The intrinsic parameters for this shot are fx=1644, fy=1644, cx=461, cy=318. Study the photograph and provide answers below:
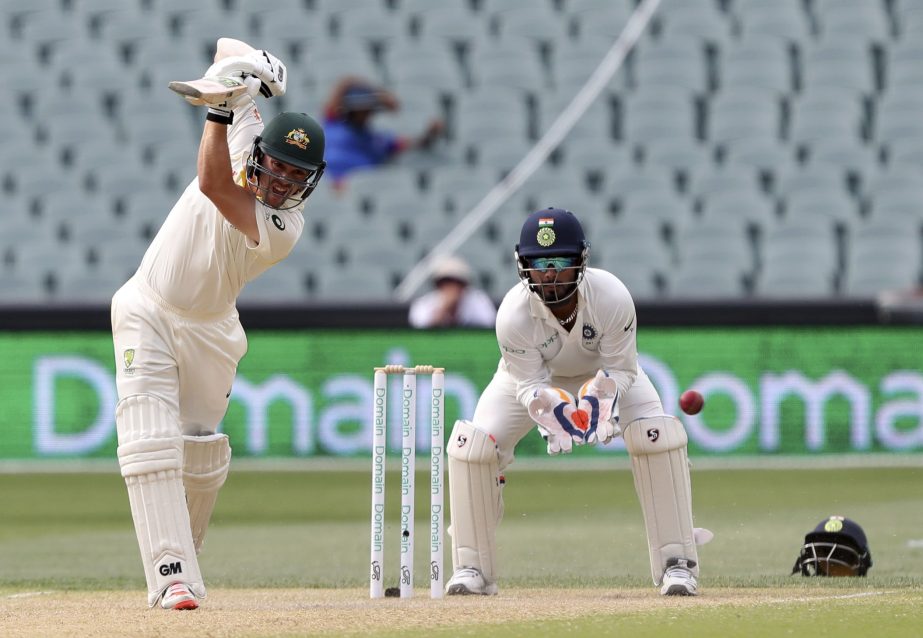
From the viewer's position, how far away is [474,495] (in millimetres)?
6586

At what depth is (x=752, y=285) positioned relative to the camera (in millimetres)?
14766

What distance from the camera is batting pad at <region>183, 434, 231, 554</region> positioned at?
20.5ft

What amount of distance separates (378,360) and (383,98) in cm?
360

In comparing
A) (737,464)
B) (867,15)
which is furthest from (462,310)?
(867,15)

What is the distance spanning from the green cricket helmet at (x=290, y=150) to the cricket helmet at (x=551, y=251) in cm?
85

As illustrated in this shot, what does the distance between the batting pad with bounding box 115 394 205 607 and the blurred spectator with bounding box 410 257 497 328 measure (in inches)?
276

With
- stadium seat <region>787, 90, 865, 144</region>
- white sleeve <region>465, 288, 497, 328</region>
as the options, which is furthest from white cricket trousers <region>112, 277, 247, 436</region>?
stadium seat <region>787, 90, 865, 144</region>

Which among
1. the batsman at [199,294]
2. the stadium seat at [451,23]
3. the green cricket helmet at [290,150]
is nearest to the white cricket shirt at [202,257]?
the batsman at [199,294]

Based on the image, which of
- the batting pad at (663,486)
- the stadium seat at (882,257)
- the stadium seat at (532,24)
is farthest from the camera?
the stadium seat at (532,24)

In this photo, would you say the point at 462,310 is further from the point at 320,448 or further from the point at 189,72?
the point at 189,72

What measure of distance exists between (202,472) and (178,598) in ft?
2.29

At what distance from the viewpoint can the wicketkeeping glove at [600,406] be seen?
243 inches

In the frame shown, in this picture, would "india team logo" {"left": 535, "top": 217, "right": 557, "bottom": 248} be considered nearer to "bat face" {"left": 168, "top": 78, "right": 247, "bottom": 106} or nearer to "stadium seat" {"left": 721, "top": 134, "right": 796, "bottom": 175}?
"bat face" {"left": 168, "top": 78, "right": 247, "bottom": 106}

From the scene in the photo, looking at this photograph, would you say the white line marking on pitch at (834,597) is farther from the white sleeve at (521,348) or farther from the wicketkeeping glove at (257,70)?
the wicketkeeping glove at (257,70)
